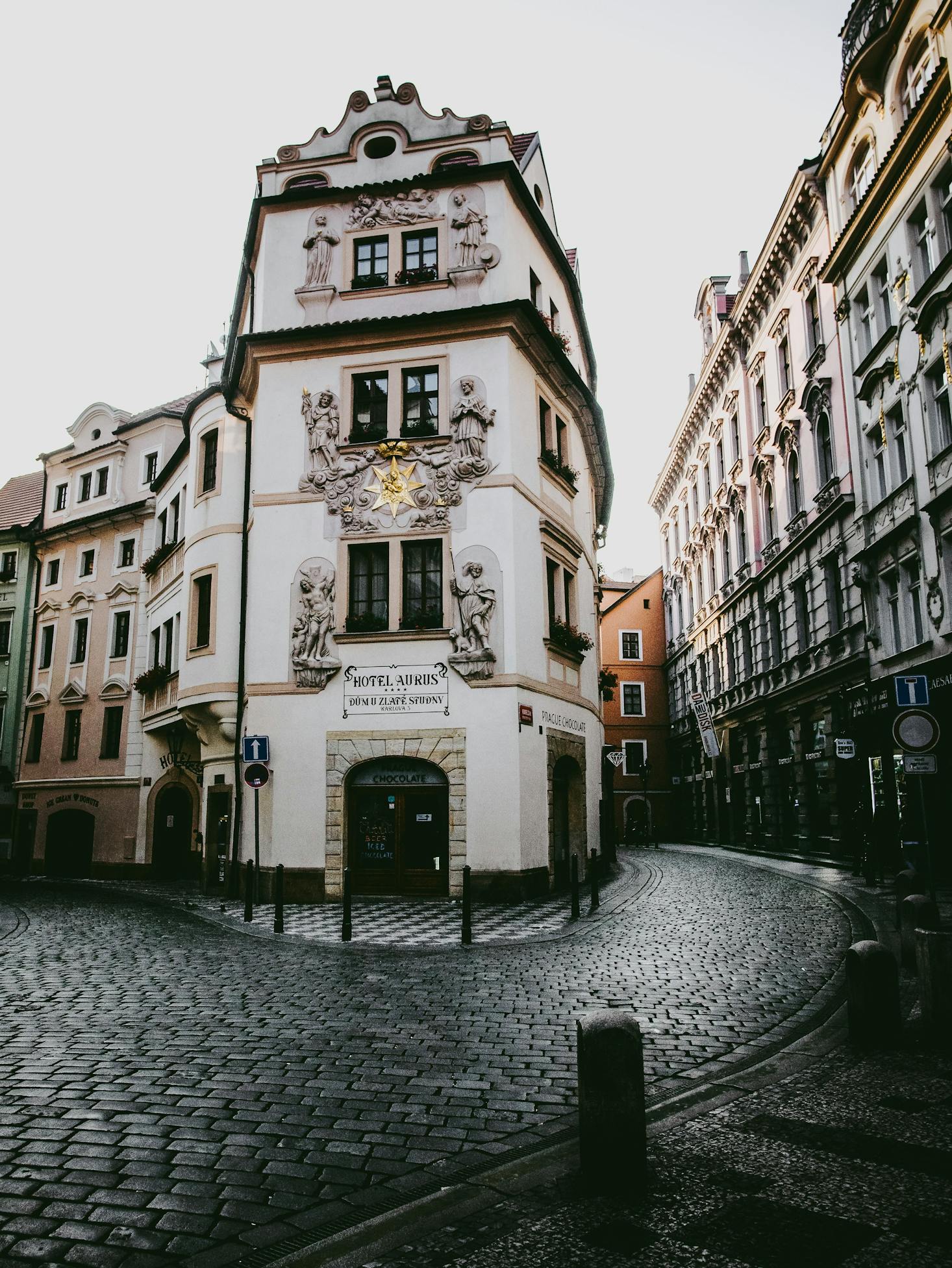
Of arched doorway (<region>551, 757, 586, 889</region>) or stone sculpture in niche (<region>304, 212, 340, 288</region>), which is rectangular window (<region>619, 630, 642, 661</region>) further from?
stone sculpture in niche (<region>304, 212, 340, 288</region>)

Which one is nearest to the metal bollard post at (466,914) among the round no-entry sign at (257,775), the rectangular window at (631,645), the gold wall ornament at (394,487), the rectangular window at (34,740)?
the round no-entry sign at (257,775)

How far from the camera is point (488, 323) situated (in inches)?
833

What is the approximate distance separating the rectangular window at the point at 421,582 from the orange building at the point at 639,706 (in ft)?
127

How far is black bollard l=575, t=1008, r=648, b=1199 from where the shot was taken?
4.71 metres

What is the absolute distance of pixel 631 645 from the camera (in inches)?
2483

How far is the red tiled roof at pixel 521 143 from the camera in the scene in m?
25.0

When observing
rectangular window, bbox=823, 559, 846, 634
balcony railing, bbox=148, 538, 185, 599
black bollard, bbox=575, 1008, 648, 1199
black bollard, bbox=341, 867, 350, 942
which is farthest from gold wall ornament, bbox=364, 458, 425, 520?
black bollard, bbox=575, 1008, 648, 1199

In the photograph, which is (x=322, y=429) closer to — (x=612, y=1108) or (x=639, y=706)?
(x=612, y=1108)

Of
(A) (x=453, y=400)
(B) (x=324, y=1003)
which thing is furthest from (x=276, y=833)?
(B) (x=324, y=1003)

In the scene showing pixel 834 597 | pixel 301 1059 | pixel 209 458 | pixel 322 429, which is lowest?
pixel 301 1059

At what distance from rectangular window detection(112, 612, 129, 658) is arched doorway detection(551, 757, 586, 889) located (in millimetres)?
17490

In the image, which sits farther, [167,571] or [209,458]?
[167,571]

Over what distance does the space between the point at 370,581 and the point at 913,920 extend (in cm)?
1353

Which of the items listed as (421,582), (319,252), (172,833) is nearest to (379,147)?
(319,252)
